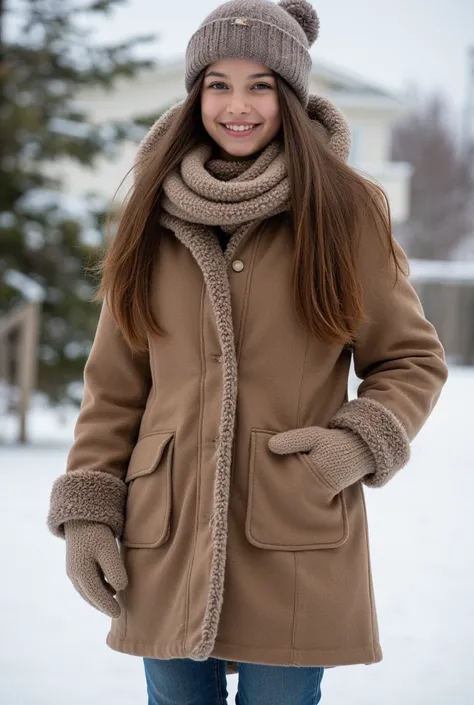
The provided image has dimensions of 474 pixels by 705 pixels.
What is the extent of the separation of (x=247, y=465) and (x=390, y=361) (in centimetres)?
35

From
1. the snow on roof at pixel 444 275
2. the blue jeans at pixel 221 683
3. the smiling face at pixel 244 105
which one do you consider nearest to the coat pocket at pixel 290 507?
the blue jeans at pixel 221 683

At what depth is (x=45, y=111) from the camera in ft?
27.8

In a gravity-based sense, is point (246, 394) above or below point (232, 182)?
below

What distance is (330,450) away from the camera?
159cm

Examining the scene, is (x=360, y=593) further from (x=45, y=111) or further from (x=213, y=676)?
(x=45, y=111)

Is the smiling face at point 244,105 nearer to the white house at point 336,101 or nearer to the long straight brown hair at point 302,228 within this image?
the long straight brown hair at point 302,228

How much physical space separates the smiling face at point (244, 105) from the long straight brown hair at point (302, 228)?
0.03m

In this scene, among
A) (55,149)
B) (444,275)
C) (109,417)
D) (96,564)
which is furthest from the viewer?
(444,275)

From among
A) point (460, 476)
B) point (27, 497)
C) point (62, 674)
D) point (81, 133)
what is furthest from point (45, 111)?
point (62, 674)

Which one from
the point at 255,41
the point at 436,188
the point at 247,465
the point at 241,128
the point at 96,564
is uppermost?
the point at 255,41

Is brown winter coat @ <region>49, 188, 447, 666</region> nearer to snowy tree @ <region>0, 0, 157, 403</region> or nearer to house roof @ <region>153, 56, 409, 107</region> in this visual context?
snowy tree @ <region>0, 0, 157, 403</region>

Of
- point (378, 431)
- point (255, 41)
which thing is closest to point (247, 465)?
point (378, 431)

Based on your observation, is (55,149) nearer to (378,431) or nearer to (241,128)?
(241,128)

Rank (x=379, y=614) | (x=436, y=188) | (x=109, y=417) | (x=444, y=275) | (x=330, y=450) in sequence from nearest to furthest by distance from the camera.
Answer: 1. (x=330, y=450)
2. (x=109, y=417)
3. (x=379, y=614)
4. (x=444, y=275)
5. (x=436, y=188)
